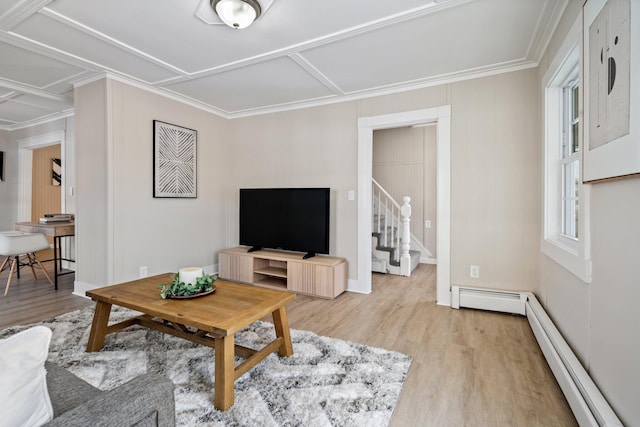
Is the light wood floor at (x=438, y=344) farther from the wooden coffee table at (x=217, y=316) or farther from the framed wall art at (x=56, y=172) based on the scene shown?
the framed wall art at (x=56, y=172)

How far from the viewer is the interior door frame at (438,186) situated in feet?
10.5

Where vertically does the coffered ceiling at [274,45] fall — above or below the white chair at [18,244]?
above

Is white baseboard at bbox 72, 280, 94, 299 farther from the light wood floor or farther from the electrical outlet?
the electrical outlet

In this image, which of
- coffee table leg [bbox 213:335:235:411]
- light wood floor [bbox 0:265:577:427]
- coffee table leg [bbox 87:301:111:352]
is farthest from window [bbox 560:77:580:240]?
coffee table leg [bbox 87:301:111:352]

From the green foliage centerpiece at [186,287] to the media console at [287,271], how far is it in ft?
5.18

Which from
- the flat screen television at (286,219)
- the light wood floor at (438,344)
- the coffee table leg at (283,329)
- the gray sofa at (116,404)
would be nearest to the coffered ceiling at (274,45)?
the flat screen television at (286,219)

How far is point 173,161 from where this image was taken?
3.79 m

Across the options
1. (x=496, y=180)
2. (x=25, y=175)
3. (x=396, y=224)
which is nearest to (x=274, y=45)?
(x=496, y=180)

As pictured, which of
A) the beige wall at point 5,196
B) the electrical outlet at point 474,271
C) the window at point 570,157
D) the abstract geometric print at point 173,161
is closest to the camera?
the window at point 570,157

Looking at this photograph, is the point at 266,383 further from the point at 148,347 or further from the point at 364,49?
the point at 364,49

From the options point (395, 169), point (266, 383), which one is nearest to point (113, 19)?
point (266, 383)

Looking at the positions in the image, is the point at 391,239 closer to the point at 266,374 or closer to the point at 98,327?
the point at 266,374

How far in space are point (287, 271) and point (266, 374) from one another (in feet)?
6.06

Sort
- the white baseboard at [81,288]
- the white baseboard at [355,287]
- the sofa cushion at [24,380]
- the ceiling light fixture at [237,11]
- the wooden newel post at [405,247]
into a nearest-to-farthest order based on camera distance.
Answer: the sofa cushion at [24,380] → the ceiling light fixture at [237,11] → the white baseboard at [81,288] → the white baseboard at [355,287] → the wooden newel post at [405,247]
